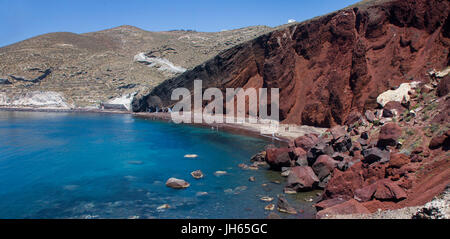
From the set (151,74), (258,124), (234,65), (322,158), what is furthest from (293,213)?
(151,74)

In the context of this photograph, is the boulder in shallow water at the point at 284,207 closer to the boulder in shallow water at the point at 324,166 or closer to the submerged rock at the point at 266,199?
the submerged rock at the point at 266,199

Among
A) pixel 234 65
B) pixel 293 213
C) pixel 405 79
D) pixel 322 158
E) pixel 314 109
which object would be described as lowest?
pixel 293 213

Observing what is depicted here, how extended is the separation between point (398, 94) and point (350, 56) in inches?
466

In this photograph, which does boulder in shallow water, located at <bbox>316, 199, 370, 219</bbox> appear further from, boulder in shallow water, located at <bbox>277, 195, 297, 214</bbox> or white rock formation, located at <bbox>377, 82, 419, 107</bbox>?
white rock formation, located at <bbox>377, 82, 419, 107</bbox>

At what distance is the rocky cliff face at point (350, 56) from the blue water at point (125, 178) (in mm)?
10636

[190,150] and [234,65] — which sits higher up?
[234,65]

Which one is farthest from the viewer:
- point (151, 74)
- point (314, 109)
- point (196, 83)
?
point (151, 74)

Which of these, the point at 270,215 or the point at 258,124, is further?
the point at 258,124

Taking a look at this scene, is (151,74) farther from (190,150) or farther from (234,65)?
(190,150)

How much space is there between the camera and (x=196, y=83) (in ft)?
212

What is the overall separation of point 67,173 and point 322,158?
767 inches

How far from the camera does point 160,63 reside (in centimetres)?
10975

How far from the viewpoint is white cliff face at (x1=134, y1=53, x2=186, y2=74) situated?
348 ft

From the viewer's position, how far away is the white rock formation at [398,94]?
90.4 ft
